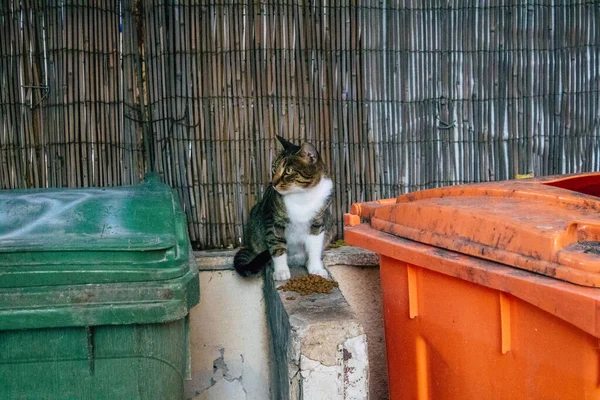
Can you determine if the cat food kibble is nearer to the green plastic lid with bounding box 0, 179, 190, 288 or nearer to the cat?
the cat

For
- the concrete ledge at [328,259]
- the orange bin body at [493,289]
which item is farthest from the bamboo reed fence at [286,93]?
the orange bin body at [493,289]

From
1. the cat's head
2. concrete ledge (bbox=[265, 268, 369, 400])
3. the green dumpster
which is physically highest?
the cat's head

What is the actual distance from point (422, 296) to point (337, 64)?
199 cm

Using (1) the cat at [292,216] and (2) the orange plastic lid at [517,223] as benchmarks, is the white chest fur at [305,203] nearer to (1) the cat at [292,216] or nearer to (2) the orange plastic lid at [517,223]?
(1) the cat at [292,216]

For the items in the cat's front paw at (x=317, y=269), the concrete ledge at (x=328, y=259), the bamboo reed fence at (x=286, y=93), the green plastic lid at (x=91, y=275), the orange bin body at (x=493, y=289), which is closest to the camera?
the orange bin body at (x=493, y=289)

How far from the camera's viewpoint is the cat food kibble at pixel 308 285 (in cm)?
274

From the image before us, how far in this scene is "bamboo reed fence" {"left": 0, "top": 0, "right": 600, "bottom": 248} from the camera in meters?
3.57

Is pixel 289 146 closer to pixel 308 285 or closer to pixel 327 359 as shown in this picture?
pixel 308 285

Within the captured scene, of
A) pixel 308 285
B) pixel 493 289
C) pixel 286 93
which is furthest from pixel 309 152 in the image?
pixel 493 289

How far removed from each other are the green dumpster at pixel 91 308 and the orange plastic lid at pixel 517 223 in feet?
2.83

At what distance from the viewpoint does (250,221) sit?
357 centimetres

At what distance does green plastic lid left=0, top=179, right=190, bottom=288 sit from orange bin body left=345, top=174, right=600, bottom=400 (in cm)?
86

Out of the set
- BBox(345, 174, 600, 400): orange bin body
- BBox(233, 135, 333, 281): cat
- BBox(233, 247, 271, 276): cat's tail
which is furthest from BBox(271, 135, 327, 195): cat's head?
Answer: BBox(345, 174, 600, 400): orange bin body

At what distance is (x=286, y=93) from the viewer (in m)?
3.68
